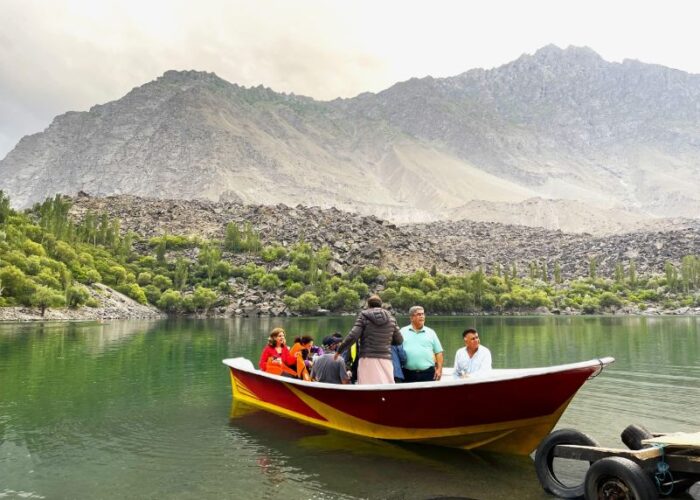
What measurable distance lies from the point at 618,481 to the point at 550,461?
7.52 ft

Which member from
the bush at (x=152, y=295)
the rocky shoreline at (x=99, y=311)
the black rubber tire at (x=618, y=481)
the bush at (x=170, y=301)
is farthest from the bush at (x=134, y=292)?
the black rubber tire at (x=618, y=481)

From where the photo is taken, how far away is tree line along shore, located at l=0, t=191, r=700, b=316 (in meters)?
113

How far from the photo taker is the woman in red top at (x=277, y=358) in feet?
56.1

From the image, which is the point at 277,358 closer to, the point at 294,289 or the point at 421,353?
the point at 421,353

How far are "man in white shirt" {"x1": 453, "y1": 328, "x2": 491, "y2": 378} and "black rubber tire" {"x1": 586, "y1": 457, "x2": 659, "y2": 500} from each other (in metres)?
4.58

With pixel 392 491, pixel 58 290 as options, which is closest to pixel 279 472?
pixel 392 491

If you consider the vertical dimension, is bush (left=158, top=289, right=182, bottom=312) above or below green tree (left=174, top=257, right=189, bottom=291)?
below

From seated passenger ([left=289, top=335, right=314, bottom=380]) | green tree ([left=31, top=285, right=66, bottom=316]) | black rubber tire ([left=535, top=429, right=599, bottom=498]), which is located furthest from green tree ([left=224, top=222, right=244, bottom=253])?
black rubber tire ([left=535, top=429, right=599, bottom=498])

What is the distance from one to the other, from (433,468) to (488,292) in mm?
137008

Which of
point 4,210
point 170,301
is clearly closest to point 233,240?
point 170,301

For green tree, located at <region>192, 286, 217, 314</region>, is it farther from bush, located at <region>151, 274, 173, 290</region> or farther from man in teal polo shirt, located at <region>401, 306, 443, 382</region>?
man in teal polo shirt, located at <region>401, 306, 443, 382</region>

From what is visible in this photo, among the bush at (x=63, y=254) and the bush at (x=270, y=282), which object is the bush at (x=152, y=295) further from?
the bush at (x=270, y=282)

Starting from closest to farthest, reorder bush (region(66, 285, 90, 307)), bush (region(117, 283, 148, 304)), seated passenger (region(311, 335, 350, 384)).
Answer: seated passenger (region(311, 335, 350, 384)) → bush (region(66, 285, 90, 307)) → bush (region(117, 283, 148, 304))

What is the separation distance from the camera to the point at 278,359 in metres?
17.2
